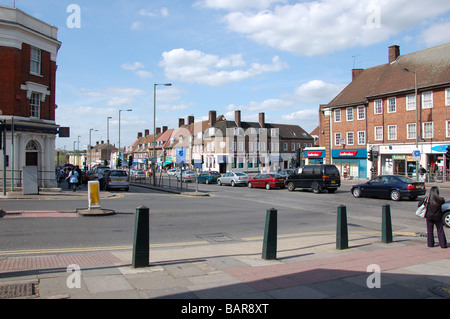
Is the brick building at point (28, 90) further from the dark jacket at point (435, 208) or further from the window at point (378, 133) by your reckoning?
the window at point (378, 133)

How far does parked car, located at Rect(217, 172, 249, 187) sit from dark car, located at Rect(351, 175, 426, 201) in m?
15.5

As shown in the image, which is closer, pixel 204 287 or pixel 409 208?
pixel 204 287

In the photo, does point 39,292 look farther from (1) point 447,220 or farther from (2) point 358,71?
(2) point 358,71

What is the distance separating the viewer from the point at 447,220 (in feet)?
39.5

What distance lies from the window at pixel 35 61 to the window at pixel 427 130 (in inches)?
1432

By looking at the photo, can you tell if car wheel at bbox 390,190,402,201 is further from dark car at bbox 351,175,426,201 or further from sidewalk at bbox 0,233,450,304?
sidewalk at bbox 0,233,450,304

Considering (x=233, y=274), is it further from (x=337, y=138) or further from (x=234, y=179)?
(x=337, y=138)

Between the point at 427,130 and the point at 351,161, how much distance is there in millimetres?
10120

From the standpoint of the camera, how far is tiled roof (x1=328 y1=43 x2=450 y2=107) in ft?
121

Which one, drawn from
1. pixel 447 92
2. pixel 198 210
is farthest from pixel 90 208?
pixel 447 92

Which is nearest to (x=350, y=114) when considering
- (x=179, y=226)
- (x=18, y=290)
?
Result: (x=179, y=226)

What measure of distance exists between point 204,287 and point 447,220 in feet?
34.3

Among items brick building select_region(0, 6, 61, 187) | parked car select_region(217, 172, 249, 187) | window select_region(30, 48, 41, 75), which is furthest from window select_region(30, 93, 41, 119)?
parked car select_region(217, 172, 249, 187)

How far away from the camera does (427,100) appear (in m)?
36.8
